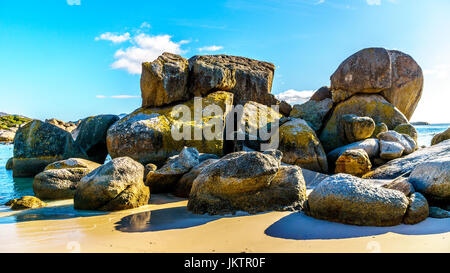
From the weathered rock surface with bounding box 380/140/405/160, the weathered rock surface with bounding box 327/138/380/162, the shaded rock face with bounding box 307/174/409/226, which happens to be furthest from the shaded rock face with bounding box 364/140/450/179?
the shaded rock face with bounding box 307/174/409/226

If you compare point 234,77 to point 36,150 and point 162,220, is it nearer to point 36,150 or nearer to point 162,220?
point 36,150

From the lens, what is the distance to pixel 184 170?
7.19 m

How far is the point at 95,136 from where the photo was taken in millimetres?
11812

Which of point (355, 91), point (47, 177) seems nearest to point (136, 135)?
point (47, 177)

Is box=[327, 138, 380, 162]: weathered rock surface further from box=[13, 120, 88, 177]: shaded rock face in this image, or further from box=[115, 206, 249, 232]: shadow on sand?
box=[13, 120, 88, 177]: shaded rock face

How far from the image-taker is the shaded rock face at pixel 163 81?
1018cm

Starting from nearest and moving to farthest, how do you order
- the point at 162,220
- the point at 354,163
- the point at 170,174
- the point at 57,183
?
the point at 162,220
the point at 170,174
the point at 57,183
the point at 354,163

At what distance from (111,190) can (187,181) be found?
1.78m

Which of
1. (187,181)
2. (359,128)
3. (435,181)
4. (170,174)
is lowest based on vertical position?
(187,181)

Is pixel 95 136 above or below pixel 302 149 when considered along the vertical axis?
above

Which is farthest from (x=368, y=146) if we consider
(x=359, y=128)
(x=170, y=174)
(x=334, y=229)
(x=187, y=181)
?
(x=334, y=229)

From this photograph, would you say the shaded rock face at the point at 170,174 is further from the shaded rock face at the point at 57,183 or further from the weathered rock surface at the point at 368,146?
the weathered rock surface at the point at 368,146
